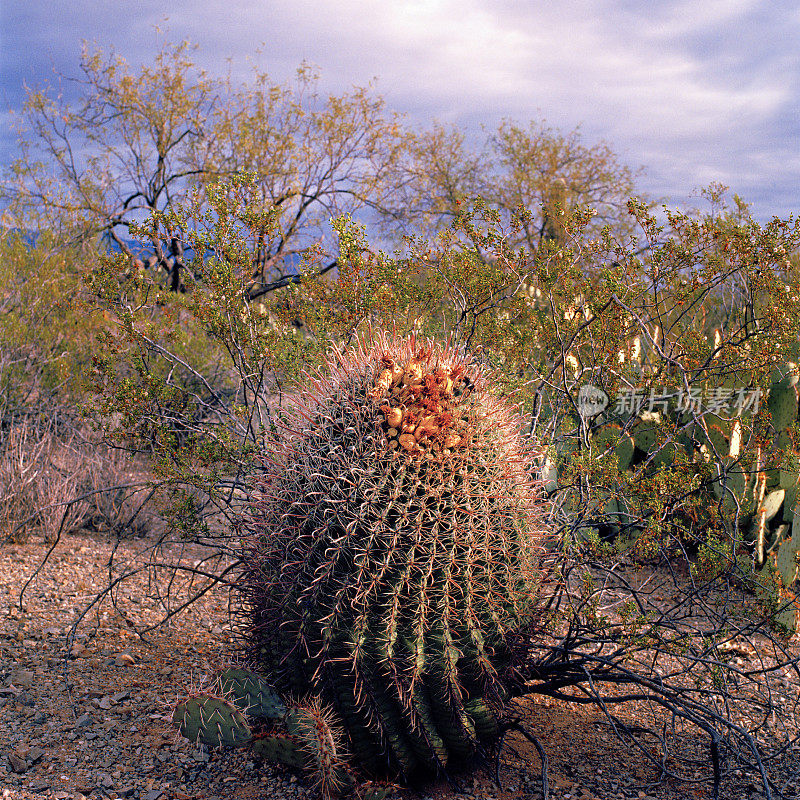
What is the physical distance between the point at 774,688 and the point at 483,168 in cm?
2099

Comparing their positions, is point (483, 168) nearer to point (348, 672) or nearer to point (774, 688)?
point (774, 688)

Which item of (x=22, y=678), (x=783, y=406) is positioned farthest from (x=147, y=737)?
(x=783, y=406)

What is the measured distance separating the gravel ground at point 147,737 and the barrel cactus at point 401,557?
473 millimetres

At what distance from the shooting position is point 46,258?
403 inches

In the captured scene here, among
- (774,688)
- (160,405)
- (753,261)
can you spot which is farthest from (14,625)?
(753,261)

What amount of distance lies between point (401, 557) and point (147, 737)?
6.09 ft

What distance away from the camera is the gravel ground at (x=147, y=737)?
3283mm

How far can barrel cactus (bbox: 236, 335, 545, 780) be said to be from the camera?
2836 millimetres

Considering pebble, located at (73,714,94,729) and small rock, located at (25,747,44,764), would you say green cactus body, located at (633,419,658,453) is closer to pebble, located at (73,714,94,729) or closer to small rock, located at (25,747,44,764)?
pebble, located at (73,714,94,729)

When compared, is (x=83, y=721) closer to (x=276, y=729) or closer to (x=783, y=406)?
(x=276, y=729)

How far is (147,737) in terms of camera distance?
12.0 ft

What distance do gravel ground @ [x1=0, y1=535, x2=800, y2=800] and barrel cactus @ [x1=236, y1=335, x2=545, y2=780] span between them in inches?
18.6

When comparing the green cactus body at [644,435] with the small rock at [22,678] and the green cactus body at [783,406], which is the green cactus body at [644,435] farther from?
the small rock at [22,678]

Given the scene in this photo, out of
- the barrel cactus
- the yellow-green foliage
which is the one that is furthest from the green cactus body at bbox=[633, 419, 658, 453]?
the yellow-green foliage
